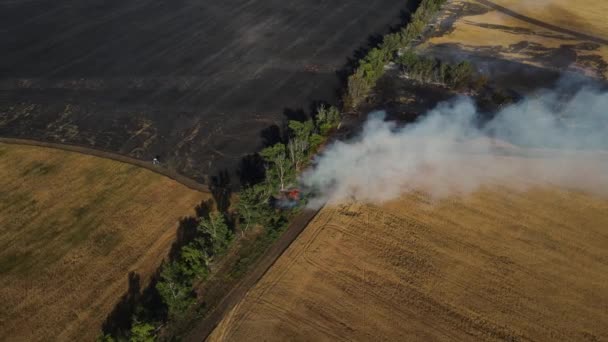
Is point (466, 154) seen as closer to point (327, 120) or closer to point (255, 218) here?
point (327, 120)

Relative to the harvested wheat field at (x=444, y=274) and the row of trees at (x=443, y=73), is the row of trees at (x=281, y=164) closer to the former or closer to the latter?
the harvested wheat field at (x=444, y=274)

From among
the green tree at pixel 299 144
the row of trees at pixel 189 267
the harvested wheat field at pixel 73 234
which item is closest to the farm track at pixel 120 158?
the harvested wheat field at pixel 73 234

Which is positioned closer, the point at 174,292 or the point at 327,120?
the point at 174,292

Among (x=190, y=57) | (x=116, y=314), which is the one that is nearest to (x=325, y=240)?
(x=116, y=314)

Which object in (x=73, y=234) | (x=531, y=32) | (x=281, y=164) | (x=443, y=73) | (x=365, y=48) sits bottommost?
(x=73, y=234)

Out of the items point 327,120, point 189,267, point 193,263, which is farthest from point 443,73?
point 189,267
